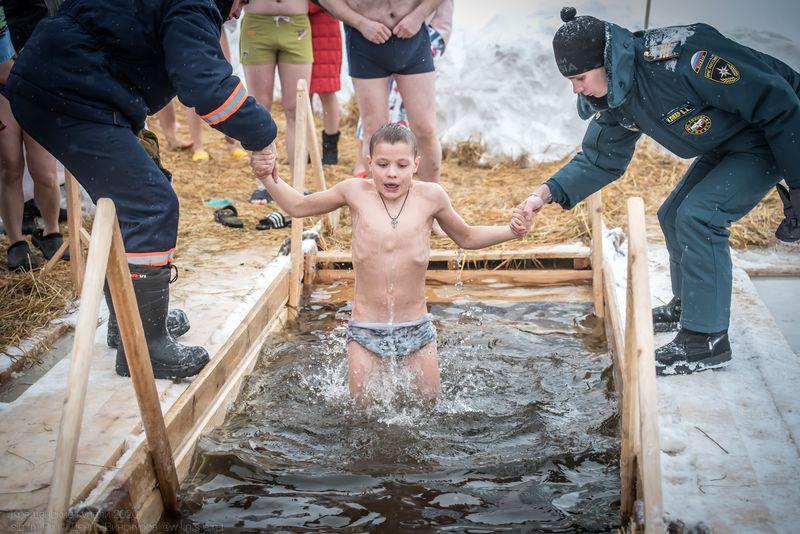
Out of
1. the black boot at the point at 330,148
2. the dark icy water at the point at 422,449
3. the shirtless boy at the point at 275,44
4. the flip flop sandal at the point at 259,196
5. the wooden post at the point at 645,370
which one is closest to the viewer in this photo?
the wooden post at the point at 645,370

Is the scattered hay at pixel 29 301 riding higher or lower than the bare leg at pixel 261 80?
lower

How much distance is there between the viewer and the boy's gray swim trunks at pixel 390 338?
3805 mm

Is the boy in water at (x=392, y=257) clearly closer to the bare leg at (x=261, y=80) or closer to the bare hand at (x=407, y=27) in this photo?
the bare hand at (x=407, y=27)

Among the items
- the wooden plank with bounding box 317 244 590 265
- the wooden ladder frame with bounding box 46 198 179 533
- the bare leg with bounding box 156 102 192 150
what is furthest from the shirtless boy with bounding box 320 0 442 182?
the wooden ladder frame with bounding box 46 198 179 533

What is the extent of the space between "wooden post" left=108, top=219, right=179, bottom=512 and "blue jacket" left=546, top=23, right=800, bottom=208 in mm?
2203

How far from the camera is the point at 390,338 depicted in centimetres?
381

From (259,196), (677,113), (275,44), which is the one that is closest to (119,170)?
(677,113)

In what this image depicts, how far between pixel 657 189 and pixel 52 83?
5.45 m

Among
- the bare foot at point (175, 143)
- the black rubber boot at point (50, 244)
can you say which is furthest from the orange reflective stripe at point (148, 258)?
the bare foot at point (175, 143)

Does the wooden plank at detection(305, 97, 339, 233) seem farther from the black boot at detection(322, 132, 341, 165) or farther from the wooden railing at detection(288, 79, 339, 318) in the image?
the black boot at detection(322, 132, 341, 165)

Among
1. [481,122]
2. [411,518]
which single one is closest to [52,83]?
[411,518]

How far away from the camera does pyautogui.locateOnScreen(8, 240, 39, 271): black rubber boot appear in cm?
516

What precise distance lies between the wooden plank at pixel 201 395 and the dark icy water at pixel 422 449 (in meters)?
0.12

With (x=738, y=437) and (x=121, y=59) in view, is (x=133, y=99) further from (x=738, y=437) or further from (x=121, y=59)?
(x=738, y=437)
